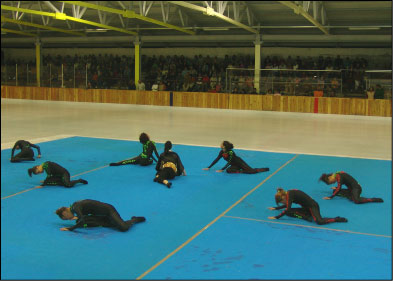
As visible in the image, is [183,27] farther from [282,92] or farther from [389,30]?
[389,30]

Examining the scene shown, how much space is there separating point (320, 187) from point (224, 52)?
3131 centimetres

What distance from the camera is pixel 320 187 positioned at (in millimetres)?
11742

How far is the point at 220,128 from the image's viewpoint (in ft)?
75.5

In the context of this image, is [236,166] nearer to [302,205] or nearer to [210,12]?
[302,205]

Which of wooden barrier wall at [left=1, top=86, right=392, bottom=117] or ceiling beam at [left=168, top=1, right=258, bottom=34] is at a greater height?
ceiling beam at [left=168, top=1, right=258, bottom=34]

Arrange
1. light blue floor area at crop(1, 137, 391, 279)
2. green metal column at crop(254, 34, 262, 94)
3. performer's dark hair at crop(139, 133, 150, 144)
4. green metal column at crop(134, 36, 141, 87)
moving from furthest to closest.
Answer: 1. green metal column at crop(134, 36, 141, 87)
2. green metal column at crop(254, 34, 262, 94)
3. performer's dark hair at crop(139, 133, 150, 144)
4. light blue floor area at crop(1, 137, 391, 279)

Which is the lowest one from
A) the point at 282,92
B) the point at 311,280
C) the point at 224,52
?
the point at 311,280

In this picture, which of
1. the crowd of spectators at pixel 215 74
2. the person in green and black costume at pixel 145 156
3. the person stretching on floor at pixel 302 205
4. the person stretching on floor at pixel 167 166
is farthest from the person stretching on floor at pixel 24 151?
the crowd of spectators at pixel 215 74

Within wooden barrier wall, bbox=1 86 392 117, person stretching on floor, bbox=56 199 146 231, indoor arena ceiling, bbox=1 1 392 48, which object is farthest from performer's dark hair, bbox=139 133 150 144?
wooden barrier wall, bbox=1 86 392 117

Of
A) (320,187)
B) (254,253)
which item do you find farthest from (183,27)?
(254,253)

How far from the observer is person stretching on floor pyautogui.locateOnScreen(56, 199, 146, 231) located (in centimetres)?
805

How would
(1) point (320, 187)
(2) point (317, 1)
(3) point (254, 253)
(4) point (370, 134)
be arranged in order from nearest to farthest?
(3) point (254, 253) → (1) point (320, 187) → (4) point (370, 134) → (2) point (317, 1)

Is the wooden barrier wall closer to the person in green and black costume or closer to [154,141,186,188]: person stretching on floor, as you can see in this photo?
the person in green and black costume

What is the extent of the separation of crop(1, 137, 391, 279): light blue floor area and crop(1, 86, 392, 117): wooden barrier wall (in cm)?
1617
